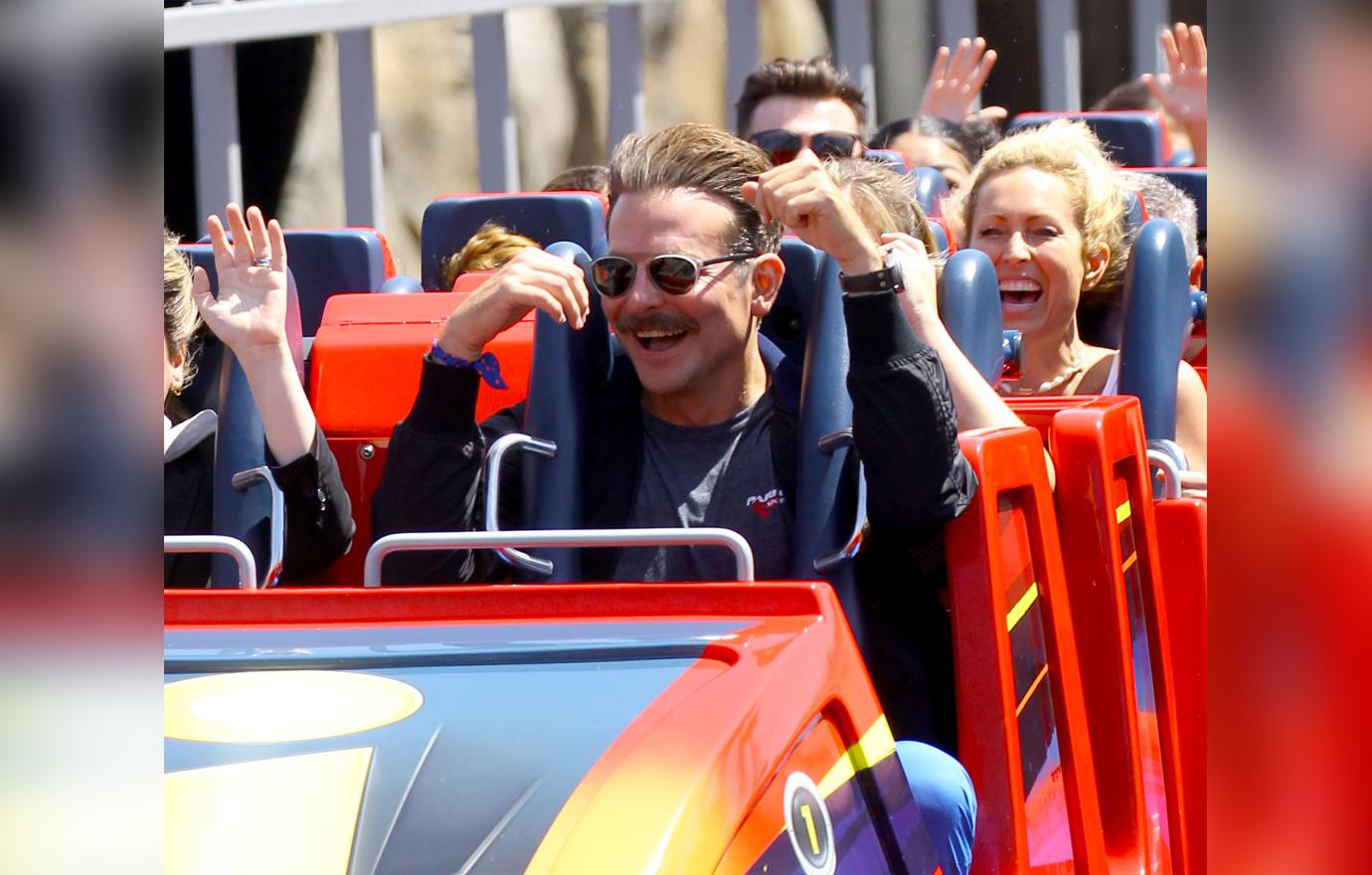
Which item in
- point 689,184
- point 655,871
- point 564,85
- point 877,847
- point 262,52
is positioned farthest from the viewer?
point 564,85

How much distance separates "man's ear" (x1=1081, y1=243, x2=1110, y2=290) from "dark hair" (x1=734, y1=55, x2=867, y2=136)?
150cm

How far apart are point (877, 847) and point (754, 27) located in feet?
18.4

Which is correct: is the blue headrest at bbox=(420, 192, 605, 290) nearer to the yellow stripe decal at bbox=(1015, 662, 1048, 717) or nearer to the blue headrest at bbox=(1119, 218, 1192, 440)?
the blue headrest at bbox=(1119, 218, 1192, 440)

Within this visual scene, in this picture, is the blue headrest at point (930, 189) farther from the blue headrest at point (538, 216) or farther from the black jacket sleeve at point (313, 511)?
the black jacket sleeve at point (313, 511)

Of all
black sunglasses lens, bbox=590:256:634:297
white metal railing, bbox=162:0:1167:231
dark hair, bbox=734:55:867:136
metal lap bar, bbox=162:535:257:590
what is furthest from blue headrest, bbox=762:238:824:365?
white metal railing, bbox=162:0:1167:231

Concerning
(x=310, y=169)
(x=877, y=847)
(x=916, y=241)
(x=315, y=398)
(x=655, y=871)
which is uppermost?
(x=310, y=169)

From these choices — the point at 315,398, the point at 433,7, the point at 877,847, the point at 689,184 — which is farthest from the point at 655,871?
the point at 433,7

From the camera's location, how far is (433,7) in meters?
6.53

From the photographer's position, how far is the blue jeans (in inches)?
72.0

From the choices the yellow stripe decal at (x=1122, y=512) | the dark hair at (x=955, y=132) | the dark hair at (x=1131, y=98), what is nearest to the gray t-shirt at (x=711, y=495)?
the yellow stripe decal at (x=1122, y=512)

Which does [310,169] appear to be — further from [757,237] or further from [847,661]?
[847,661]

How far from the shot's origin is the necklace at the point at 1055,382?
364 cm

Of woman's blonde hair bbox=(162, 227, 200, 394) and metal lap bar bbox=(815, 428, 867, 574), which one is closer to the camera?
metal lap bar bbox=(815, 428, 867, 574)

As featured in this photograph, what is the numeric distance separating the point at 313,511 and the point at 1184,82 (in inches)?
162
